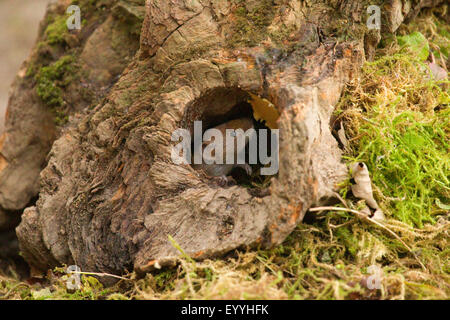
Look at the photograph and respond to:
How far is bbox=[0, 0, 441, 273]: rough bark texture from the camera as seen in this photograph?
82.5 inches

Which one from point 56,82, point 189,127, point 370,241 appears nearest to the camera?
point 370,241

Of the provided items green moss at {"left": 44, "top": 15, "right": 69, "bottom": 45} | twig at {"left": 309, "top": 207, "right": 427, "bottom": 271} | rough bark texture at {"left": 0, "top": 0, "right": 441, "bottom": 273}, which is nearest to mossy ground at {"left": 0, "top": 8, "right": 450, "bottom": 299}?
twig at {"left": 309, "top": 207, "right": 427, "bottom": 271}

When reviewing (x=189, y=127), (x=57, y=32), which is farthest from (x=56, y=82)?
(x=189, y=127)

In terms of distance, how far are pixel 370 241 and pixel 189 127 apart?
1272 mm

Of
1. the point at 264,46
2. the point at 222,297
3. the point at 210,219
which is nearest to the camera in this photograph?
the point at 222,297

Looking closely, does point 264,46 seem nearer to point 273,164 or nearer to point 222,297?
point 273,164

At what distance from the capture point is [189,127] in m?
2.58

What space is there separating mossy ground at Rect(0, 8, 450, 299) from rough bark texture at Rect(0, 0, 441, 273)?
0.44 ft

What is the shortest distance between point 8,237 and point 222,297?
120 inches

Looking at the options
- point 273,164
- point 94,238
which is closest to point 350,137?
point 273,164

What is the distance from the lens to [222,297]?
1.84m

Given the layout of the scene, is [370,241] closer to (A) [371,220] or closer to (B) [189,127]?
(A) [371,220]

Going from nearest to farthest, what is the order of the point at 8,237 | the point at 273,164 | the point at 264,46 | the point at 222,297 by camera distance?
the point at 222,297 < the point at 264,46 < the point at 273,164 < the point at 8,237

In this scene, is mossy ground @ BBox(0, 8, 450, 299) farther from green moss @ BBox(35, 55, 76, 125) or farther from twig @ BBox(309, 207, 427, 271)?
green moss @ BBox(35, 55, 76, 125)
